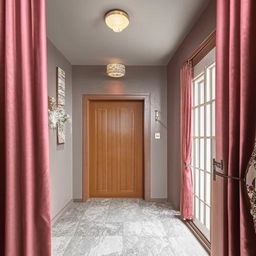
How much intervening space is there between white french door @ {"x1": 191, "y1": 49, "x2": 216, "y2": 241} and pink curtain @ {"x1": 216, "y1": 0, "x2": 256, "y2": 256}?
1044 mm

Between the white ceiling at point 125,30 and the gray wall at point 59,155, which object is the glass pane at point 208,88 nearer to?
the white ceiling at point 125,30

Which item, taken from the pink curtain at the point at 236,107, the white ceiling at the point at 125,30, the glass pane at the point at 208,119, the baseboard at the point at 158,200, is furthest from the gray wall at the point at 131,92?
the pink curtain at the point at 236,107

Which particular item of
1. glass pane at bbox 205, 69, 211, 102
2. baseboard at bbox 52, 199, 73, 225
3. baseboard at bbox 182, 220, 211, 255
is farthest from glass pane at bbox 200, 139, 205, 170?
baseboard at bbox 52, 199, 73, 225

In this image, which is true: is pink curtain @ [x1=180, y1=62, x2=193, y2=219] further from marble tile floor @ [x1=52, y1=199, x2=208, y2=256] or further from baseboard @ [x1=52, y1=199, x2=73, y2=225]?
baseboard @ [x1=52, y1=199, x2=73, y2=225]

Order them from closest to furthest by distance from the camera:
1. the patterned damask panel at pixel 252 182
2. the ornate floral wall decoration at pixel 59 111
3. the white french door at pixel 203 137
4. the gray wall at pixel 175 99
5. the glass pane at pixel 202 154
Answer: the patterned damask panel at pixel 252 182
the white french door at pixel 203 137
the gray wall at pixel 175 99
the glass pane at pixel 202 154
the ornate floral wall decoration at pixel 59 111

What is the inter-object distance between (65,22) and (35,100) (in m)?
1.81

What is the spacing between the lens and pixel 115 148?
4172mm

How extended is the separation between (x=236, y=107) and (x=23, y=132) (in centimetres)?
116

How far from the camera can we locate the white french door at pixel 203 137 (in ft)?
7.60

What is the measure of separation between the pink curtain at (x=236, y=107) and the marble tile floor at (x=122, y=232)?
1289mm

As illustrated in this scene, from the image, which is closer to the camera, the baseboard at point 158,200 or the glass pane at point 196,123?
the glass pane at point 196,123

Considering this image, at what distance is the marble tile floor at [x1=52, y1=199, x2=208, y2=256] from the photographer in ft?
7.36

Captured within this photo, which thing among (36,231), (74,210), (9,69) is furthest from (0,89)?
(74,210)

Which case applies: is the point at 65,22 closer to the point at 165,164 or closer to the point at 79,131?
the point at 79,131
